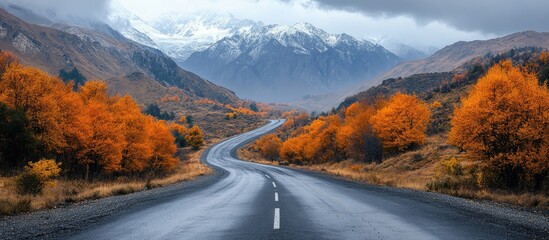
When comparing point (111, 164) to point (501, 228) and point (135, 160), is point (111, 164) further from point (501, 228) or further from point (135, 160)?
point (501, 228)

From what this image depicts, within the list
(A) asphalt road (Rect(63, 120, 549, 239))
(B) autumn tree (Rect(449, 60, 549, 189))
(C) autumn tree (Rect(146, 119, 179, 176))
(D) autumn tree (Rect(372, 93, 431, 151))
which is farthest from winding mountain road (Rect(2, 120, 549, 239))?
(C) autumn tree (Rect(146, 119, 179, 176))

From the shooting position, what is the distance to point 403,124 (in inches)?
2032

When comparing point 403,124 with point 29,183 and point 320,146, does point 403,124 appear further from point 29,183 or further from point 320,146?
point 29,183

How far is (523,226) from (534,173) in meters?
13.9

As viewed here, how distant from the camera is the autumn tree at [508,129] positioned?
72.0ft

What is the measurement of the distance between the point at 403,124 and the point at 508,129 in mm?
29108

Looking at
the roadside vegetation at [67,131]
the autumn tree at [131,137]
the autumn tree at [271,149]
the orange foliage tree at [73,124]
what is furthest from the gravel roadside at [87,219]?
the autumn tree at [271,149]

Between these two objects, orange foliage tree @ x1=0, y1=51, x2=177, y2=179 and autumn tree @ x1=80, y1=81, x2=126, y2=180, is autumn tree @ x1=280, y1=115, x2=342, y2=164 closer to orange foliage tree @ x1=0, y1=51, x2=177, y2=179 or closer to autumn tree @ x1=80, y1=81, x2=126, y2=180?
orange foliage tree @ x1=0, y1=51, x2=177, y2=179

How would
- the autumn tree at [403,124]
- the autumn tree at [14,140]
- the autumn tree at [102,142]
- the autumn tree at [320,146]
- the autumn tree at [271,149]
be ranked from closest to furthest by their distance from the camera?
the autumn tree at [14,140], the autumn tree at [102,142], the autumn tree at [403,124], the autumn tree at [320,146], the autumn tree at [271,149]

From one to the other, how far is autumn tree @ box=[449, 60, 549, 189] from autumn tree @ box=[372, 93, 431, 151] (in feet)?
86.1

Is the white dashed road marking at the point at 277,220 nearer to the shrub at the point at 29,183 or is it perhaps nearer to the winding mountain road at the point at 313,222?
the winding mountain road at the point at 313,222

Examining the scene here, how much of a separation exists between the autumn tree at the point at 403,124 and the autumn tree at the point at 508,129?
26.2m

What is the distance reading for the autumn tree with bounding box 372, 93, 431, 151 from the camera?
1989 inches

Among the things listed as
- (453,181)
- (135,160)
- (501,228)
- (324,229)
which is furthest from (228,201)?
(135,160)
